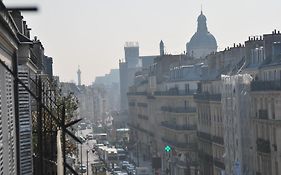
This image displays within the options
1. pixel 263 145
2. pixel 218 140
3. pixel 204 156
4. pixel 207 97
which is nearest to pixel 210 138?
pixel 207 97

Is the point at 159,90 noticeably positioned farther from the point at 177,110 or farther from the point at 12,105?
the point at 12,105

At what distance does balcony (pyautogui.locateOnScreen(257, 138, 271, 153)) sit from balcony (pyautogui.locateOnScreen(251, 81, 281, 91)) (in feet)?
11.8

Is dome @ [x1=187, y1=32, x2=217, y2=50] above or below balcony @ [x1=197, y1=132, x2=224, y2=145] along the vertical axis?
above

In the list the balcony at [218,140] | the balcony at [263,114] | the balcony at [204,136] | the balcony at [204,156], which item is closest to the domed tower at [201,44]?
the balcony at [204,156]

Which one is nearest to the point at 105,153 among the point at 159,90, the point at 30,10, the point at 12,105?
the point at 159,90

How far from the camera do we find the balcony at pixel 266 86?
54537 millimetres

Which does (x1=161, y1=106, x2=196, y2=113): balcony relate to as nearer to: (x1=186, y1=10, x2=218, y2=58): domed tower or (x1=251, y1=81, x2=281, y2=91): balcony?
(x1=251, y1=81, x2=281, y2=91): balcony

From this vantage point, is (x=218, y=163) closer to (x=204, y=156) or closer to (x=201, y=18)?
Answer: (x=204, y=156)

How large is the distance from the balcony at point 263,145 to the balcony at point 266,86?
3582mm

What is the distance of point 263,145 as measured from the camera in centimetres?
5728

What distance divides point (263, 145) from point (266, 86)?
4.06m

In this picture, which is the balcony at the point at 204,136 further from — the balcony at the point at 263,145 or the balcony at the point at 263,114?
the balcony at the point at 263,114

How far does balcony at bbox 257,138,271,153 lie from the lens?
56281mm

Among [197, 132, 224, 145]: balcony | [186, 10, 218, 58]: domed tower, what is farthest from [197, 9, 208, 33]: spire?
[197, 132, 224, 145]: balcony
